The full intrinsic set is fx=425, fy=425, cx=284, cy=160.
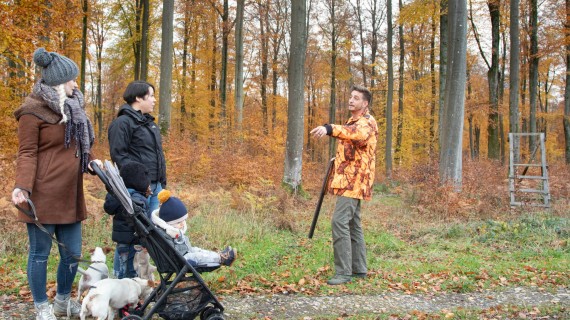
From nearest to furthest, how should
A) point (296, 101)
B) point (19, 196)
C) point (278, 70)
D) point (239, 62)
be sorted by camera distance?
point (19, 196), point (296, 101), point (239, 62), point (278, 70)

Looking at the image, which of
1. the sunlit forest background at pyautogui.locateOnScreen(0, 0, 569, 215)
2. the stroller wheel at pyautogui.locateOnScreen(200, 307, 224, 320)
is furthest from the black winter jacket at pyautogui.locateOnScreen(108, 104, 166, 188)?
the sunlit forest background at pyautogui.locateOnScreen(0, 0, 569, 215)

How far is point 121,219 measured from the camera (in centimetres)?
374

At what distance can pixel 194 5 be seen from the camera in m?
21.9

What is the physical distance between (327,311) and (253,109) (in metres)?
28.6

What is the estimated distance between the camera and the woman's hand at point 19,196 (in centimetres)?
316

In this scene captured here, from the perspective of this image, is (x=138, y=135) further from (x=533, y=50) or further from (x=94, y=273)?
(x=533, y=50)

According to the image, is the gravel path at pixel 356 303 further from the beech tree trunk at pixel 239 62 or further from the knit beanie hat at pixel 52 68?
the beech tree trunk at pixel 239 62

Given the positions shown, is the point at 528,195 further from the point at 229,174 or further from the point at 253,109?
the point at 253,109

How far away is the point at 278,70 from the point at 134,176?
26.4 metres

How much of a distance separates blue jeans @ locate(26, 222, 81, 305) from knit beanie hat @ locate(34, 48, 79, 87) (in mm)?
1186

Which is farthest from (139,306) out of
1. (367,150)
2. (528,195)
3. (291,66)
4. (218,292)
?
(528,195)

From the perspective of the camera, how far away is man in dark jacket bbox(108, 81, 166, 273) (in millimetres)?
3883

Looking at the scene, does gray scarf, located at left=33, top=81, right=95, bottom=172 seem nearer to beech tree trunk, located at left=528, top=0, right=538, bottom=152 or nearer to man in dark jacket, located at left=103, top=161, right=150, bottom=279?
man in dark jacket, located at left=103, top=161, right=150, bottom=279

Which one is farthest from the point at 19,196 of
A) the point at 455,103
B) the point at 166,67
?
the point at 166,67
